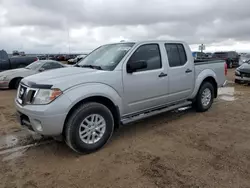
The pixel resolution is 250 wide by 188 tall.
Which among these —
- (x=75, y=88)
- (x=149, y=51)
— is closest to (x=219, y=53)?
(x=149, y=51)

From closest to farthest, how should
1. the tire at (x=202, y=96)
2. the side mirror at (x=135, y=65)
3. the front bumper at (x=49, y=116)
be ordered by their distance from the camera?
the front bumper at (x=49, y=116)
the side mirror at (x=135, y=65)
the tire at (x=202, y=96)

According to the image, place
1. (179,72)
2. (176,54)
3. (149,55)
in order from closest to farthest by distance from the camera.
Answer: (149,55) < (179,72) < (176,54)

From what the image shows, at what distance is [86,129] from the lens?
3633mm

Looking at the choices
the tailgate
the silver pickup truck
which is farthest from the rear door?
the tailgate

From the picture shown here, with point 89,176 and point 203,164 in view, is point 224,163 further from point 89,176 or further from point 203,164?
point 89,176

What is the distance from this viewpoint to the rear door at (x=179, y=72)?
4906mm

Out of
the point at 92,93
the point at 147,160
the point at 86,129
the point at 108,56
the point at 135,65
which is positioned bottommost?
the point at 147,160

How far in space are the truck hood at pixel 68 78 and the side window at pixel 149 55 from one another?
80cm

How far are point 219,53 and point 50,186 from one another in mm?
24696

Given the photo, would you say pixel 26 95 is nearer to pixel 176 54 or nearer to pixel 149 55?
pixel 149 55

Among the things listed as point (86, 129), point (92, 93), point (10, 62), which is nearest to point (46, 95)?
point (92, 93)

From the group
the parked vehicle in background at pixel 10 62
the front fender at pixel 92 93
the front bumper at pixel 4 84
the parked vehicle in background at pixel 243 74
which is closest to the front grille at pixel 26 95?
the front fender at pixel 92 93

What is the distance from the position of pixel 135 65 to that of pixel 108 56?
69 centimetres

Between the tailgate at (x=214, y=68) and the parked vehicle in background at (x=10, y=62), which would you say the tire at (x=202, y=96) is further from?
the parked vehicle in background at (x=10, y=62)
